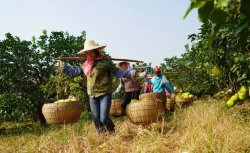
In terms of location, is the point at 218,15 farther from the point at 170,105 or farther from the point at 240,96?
A: the point at 170,105

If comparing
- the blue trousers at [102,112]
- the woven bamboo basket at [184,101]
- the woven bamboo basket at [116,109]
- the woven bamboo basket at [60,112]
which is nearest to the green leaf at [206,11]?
the blue trousers at [102,112]

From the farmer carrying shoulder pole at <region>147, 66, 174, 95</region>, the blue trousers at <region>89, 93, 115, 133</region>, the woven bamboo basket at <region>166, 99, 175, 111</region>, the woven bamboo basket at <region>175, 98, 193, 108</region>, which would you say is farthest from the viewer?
the woven bamboo basket at <region>175, 98, 193, 108</region>

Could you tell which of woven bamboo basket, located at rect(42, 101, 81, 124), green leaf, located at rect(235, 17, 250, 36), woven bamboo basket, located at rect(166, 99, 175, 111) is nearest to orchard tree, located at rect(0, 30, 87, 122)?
woven bamboo basket, located at rect(166, 99, 175, 111)

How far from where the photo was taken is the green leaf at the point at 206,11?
96 centimetres

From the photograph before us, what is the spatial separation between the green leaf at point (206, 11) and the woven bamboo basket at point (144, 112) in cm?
457

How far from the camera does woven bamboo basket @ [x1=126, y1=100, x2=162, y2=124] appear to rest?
551 cm

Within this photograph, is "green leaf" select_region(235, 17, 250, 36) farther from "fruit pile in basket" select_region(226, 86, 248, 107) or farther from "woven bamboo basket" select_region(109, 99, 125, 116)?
"woven bamboo basket" select_region(109, 99, 125, 116)

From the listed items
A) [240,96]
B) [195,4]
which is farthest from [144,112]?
[195,4]

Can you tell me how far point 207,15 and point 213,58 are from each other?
5.33 metres

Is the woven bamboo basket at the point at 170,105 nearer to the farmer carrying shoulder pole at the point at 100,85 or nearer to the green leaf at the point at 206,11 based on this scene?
the farmer carrying shoulder pole at the point at 100,85

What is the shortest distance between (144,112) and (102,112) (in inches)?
24.7

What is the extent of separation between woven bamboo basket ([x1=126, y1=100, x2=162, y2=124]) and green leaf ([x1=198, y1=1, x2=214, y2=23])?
457 centimetres

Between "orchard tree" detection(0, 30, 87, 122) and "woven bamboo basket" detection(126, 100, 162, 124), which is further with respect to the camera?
"orchard tree" detection(0, 30, 87, 122)

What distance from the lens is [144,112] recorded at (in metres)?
5.50
